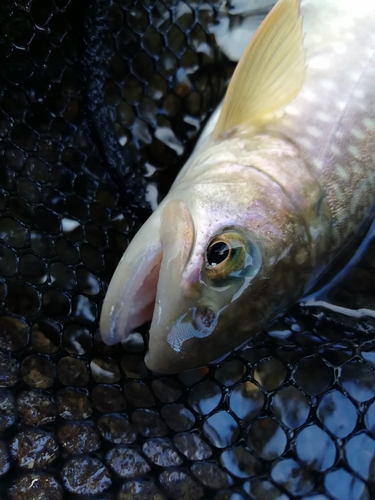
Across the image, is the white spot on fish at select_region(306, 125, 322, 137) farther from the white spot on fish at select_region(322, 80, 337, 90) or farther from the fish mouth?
the fish mouth

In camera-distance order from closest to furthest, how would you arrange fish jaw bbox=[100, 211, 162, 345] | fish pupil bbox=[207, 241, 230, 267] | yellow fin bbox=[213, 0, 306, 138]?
1. fish pupil bbox=[207, 241, 230, 267]
2. fish jaw bbox=[100, 211, 162, 345]
3. yellow fin bbox=[213, 0, 306, 138]

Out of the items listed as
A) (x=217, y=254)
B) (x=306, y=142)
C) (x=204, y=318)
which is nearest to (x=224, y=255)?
(x=217, y=254)

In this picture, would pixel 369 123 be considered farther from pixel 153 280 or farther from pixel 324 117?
A: pixel 153 280

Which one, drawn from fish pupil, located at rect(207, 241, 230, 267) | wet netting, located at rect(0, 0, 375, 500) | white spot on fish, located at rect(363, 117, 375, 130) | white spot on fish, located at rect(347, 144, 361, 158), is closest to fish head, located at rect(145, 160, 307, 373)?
fish pupil, located at rect(207, 241, 230, 267)

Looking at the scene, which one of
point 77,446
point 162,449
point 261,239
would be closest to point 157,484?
point 162,449

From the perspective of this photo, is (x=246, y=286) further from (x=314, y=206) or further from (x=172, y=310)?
(x=314, y=206)

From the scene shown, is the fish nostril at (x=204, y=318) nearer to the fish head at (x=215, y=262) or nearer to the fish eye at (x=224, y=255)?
the fish head at (x=215, y=262)
